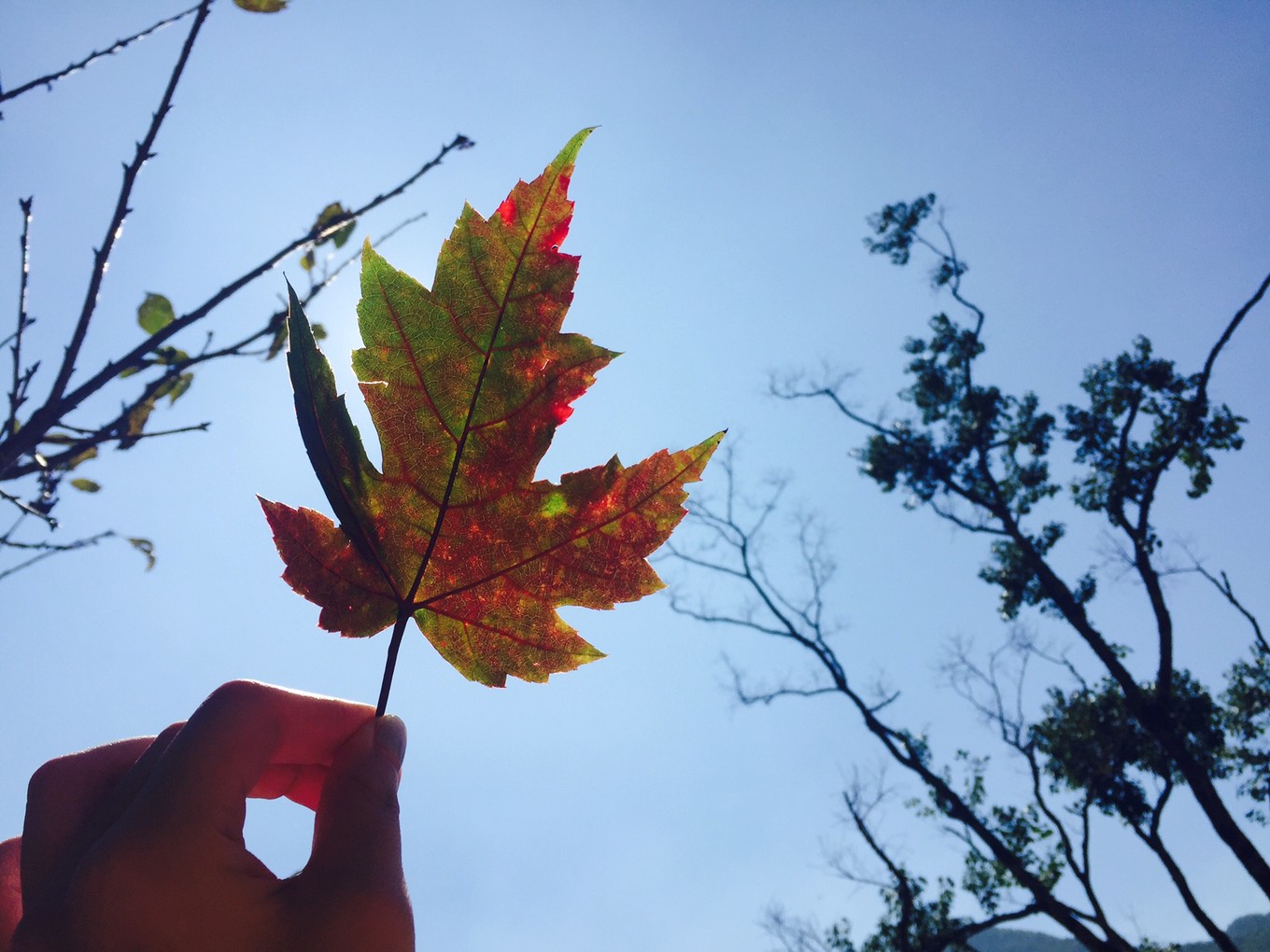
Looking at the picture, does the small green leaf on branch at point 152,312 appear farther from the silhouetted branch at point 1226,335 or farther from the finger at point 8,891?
the silhouetted branch at point 1226,335

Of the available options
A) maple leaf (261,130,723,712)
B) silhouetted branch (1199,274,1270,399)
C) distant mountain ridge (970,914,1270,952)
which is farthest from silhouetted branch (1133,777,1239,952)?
distant mountain ridge (970,914,1270,952)

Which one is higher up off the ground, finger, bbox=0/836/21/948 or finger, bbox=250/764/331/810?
finger, bbox=250/764/331/810

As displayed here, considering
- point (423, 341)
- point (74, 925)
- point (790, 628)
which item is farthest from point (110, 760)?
point (790, 628)

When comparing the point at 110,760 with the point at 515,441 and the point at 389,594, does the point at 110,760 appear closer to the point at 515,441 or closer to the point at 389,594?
the point at 389,594

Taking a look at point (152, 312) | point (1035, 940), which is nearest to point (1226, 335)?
point (152, 312)

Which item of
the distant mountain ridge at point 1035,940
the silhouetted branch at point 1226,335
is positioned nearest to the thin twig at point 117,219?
the silhouetted branch at point 1226,335

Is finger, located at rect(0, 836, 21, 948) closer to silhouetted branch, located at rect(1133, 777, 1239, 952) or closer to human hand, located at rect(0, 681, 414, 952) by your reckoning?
human hand, located at rect(0, 681, 414, 952)

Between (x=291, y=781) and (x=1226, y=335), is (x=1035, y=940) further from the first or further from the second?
(x=291, y=781)
